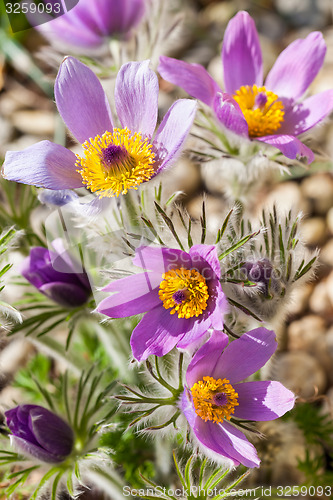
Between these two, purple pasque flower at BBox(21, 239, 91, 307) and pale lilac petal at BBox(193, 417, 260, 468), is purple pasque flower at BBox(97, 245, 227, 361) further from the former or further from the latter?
purple pasque flower at BBox(21, 239, 91, 307)

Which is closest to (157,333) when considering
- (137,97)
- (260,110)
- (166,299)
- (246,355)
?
(166,299)

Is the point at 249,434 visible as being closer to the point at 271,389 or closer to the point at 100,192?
the point at 271,389

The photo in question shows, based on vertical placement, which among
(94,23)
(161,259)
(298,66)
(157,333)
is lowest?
(157,333)

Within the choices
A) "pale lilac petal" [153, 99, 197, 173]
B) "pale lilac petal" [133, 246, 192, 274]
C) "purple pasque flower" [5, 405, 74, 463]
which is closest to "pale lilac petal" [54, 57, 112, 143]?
"pale lilac petal" [153, 99, 197, 173]

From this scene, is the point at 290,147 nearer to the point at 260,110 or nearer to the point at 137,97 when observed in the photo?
the point at 260,110

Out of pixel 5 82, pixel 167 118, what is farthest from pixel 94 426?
pixel 5 82

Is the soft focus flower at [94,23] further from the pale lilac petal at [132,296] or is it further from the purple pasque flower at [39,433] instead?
the purple pasque flower at [39,433]

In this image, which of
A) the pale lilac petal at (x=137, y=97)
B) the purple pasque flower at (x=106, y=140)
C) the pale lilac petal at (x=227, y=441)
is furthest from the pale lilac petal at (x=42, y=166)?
the pale lilac petal at (x=227, y=441)
